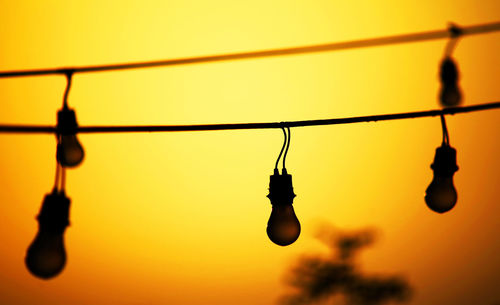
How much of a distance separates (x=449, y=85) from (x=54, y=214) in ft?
3.11

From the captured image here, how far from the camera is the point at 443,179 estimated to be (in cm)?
120

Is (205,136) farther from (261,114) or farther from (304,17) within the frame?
(304,17)

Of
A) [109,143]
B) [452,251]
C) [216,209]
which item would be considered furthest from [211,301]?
[452,251]

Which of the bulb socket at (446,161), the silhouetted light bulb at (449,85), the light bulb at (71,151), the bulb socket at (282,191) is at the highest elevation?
the light bulb at (71,151)

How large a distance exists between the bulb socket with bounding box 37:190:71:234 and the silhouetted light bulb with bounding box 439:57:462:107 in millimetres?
906

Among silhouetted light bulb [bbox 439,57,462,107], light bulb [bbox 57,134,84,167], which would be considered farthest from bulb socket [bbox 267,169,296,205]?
light bulb [bbox 57,134,84,167]

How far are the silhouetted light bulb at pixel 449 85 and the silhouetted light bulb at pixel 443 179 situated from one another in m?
0.22

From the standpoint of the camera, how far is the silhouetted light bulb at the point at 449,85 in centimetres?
99

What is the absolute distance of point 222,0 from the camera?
7.06ft

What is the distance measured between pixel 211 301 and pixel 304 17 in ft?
5.44

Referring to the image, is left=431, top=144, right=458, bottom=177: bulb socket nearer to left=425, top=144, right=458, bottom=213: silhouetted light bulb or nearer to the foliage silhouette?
left=425, top=144, right=458, bottom=213: silhouetted light bulb

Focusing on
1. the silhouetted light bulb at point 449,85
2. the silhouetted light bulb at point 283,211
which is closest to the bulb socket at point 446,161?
the silhouetted light bulb at point 449,85

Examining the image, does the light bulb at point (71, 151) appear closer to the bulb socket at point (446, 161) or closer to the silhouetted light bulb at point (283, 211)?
the silhouetted light bulb at point (283, 211)

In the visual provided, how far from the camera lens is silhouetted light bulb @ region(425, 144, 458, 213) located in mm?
1177
